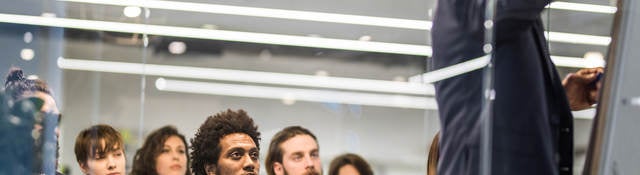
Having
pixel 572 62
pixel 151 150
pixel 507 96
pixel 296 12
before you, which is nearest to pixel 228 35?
pixel 296 12

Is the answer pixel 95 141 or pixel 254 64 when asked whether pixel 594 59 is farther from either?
pixel 95 141

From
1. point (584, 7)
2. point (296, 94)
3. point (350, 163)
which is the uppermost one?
point (584, 7)

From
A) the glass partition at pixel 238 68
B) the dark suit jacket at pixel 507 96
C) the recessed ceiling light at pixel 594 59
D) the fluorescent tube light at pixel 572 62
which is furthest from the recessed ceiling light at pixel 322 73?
the recessed ceiling light at pixel 594 59

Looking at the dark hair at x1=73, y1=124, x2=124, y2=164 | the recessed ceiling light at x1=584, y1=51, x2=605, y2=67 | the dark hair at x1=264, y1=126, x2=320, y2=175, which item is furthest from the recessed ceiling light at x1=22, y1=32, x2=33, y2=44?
the recessed ceiling light at x1=584, y1=51, x2=605, y2=67

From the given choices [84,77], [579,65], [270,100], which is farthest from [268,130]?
[579,65]

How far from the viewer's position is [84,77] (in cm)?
209

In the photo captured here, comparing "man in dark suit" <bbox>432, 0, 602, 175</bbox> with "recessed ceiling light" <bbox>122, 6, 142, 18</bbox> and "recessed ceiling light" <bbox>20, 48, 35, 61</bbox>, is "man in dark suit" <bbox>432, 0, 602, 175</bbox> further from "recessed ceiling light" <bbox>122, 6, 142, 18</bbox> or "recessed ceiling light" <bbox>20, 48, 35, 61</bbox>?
"recessed ceiling light" <bbox>20, 48, 35, 61</bbox>

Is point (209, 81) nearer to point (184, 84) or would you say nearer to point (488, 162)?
point (184, 84)

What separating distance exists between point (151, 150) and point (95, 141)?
12 centimetres

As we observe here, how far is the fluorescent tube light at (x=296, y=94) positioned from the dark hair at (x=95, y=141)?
14cm

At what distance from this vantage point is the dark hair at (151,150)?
2.07 metres

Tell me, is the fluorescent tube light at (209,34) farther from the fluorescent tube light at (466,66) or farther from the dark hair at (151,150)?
the dark hair at (151,150)

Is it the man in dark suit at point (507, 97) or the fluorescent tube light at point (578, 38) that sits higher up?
the fluorescent tube light at point (578, 38)

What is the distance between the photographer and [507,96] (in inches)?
87.7
